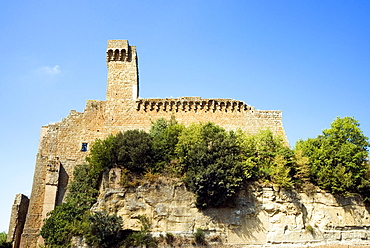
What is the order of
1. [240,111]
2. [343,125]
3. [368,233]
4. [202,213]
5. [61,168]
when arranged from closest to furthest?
1. [202,213]
2. [368,233]
3. [343,125]
4. [61,168]
5. [240,111]

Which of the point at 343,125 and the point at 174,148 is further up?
the point at 343,125

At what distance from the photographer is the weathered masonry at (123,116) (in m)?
29.5

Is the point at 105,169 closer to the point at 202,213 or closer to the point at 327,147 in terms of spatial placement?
the point at 202,213

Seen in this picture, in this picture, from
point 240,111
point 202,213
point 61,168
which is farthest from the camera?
point 240,111

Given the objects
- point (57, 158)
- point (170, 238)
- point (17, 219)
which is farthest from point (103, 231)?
point (17, 219)

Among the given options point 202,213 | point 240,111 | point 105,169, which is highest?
point 240,111

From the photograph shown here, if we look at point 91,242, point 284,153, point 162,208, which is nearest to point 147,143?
point 162,208

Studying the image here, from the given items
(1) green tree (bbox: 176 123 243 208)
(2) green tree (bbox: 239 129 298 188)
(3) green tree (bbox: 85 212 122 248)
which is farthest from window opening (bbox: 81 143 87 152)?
(2) green tree (bbox: 239 129 298 188)

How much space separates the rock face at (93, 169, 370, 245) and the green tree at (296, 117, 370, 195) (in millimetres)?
1136

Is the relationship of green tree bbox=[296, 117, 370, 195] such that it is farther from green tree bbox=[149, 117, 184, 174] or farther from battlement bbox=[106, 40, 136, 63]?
battlement bbox=[106, 40, 136, 63]

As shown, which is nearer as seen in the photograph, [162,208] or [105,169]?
[162,208]

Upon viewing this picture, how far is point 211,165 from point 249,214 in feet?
12.3

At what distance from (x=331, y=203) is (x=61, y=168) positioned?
1931 cm

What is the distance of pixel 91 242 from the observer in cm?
2008
